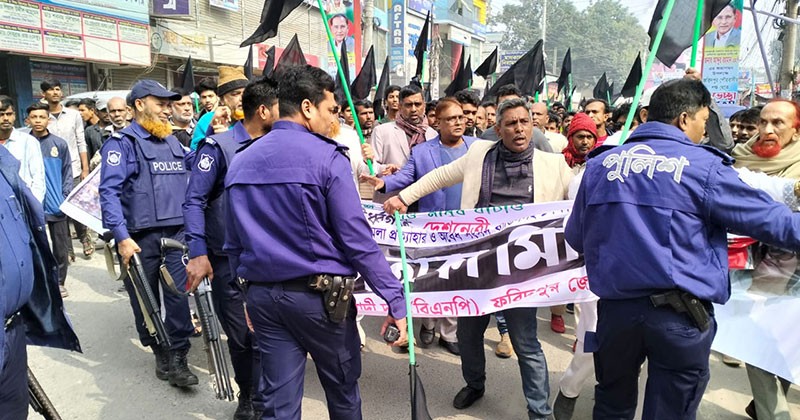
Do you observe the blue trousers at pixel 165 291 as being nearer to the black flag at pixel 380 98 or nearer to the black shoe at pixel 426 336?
the black shoe at pixel 426 336

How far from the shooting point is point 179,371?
4.07 meters

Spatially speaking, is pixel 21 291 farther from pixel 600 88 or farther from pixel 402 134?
pixel 600 88

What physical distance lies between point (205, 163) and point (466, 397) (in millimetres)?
2300

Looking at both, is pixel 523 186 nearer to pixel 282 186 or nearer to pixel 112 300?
pixel 282 186

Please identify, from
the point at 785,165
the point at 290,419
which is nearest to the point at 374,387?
the point at 290,419

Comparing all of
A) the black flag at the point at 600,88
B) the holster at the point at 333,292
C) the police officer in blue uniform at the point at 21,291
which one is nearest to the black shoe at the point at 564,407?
the holster at the point at 333,292

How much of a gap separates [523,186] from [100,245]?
7368mm

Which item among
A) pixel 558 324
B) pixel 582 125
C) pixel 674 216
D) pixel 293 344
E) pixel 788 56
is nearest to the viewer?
pixel 674 216

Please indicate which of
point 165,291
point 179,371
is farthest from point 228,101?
point 179,371

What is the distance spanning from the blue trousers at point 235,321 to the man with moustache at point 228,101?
1.08 metres

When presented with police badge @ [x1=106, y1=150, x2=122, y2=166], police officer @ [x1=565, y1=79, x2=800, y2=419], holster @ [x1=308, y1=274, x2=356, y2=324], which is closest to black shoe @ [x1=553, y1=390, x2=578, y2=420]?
police officer @ [x1=565, y1=79, x2=800, y2=419]

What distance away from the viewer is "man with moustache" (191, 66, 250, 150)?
420cm

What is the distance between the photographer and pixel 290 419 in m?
2.55

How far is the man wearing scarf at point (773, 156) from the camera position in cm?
321
